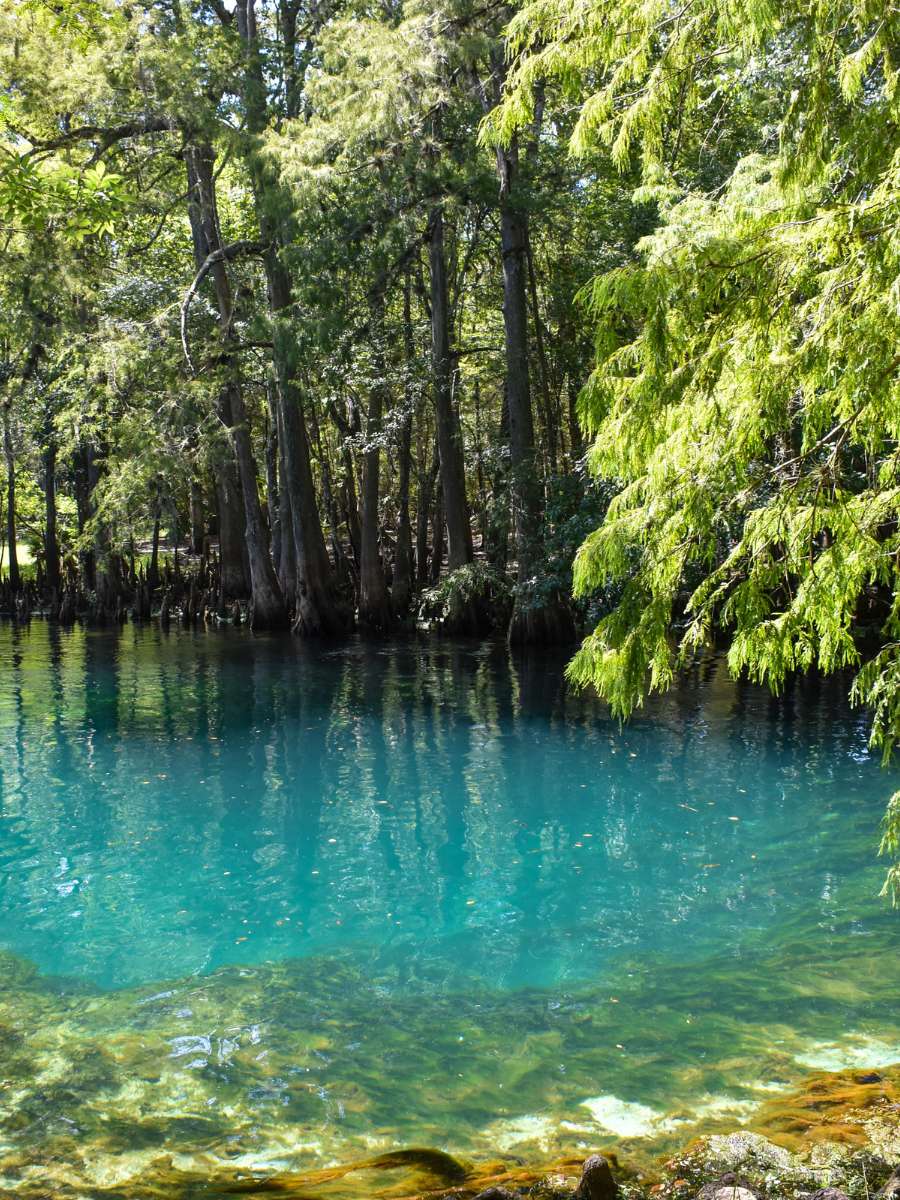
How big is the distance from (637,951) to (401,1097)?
2006 millimetres

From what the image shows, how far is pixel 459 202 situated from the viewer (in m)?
16.8

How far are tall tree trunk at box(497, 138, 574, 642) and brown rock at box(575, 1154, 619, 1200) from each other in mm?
14533

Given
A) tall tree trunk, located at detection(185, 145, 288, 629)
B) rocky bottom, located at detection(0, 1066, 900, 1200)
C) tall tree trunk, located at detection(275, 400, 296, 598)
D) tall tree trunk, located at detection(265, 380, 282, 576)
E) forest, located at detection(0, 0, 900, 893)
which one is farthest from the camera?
tall tree trunk, located at detection(265, 380, 282, 576)

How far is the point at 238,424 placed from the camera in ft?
73.6

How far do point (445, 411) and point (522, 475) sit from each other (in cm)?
261

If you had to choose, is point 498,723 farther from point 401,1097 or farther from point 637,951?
point 401,1097

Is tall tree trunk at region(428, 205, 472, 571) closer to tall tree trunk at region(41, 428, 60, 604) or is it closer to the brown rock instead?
tall tree trunk at region(41, 428, 60, 604)

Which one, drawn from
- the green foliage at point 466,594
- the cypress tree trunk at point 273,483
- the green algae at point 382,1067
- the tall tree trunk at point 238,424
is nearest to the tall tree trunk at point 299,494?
the tall tree trunk at point 238,424

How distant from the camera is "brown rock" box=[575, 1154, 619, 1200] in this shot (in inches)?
126

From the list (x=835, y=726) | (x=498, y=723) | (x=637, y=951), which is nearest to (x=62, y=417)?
(x=498, y=723)

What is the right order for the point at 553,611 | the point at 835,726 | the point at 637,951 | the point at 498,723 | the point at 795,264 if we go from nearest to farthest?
the point at 795,264 → the point at 637,951 → the point at 835,726 → the point at 498,723 → the point at 553,611

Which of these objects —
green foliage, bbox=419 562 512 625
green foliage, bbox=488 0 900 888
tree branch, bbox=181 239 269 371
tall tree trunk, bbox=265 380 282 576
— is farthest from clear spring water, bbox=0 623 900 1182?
tall tree trunk, bbox=265 380 282 576

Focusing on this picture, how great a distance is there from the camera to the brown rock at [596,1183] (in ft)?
10.5

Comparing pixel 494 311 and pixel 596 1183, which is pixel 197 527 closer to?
pixel 494 311
